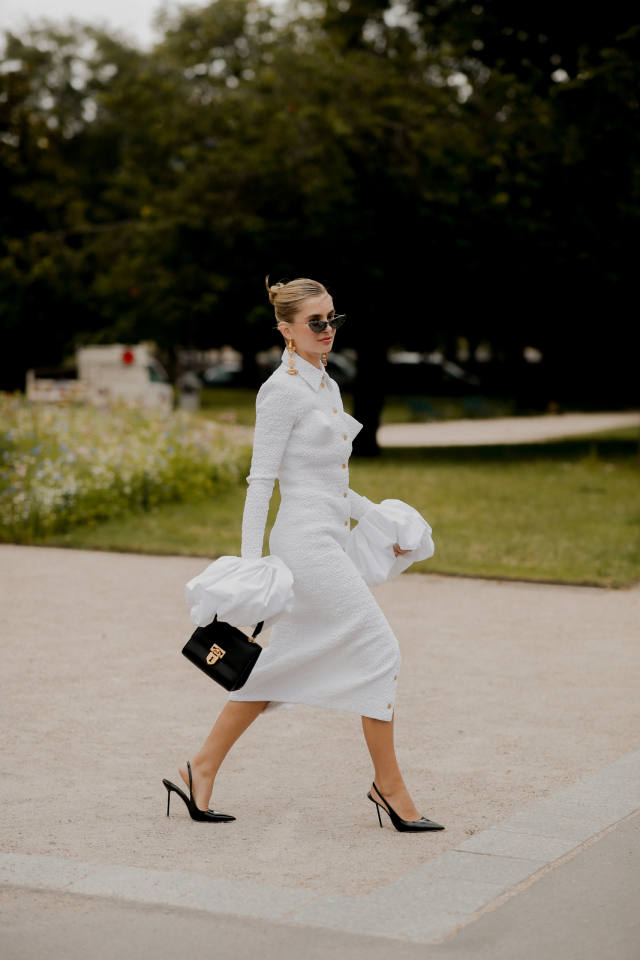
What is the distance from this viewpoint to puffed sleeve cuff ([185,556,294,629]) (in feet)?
15.1

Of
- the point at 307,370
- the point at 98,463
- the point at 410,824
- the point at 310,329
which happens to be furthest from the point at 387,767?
the point at 98,463

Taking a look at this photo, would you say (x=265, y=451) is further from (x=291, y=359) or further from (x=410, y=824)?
(x=410, y=824)

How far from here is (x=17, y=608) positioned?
938 centimetres

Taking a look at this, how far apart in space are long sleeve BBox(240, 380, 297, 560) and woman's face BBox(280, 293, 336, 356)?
188 mm

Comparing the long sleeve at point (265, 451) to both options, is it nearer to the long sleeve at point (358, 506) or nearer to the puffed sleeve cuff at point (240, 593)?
the puffed sleeve cuff at point (240, 593)

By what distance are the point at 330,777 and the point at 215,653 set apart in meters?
1.05

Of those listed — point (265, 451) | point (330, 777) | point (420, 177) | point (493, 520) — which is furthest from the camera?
point (420, 177)

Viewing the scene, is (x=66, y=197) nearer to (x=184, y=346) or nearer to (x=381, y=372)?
(x=184, y=346)

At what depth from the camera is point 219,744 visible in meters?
5.00

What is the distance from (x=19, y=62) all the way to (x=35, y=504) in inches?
1918

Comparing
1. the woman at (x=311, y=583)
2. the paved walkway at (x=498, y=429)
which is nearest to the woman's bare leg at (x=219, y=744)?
the woman at (x=311, y=583)

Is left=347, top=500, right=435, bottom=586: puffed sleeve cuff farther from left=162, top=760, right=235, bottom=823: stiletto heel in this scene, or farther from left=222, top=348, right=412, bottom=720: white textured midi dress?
left=162, top=760, right=235, bottom=823: stiletto heel

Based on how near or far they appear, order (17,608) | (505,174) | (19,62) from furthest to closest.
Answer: (19,62) < (505,174) < (17,608)

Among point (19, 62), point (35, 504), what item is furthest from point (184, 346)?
point (35, 504)
